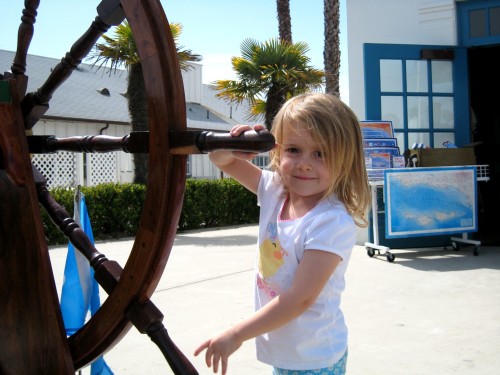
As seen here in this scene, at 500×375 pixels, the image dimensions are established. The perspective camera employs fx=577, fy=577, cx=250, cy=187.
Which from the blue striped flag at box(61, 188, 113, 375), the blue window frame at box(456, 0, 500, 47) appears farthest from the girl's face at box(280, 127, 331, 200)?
the blue window frame at box(456, 0, 500, 47)

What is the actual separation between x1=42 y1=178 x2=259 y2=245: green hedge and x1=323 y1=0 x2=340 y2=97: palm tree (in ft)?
10.1

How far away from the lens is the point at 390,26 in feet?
23.3

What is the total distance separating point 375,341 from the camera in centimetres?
331

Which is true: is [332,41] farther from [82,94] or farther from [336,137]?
[82,94]

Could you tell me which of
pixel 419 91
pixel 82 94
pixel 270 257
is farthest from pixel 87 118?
pixel 270 257

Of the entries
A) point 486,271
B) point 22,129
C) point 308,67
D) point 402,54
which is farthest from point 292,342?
point 308,67

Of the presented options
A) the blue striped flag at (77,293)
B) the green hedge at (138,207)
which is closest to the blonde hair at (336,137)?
the blue striped flag at (77,293)

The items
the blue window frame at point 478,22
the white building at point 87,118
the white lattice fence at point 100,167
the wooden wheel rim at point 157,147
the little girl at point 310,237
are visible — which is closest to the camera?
the wooden wheel rim at point 157,147

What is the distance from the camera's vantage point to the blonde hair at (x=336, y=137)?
1446 millimetres

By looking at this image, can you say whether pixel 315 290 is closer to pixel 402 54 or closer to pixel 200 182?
pixel 402 54

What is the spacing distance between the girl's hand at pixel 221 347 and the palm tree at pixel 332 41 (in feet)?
33.7

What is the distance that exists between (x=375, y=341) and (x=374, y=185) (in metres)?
2.98

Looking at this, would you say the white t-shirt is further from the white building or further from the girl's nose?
the white building

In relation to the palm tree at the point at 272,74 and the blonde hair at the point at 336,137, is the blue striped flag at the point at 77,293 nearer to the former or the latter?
the blonde hair at the point at 336,137
